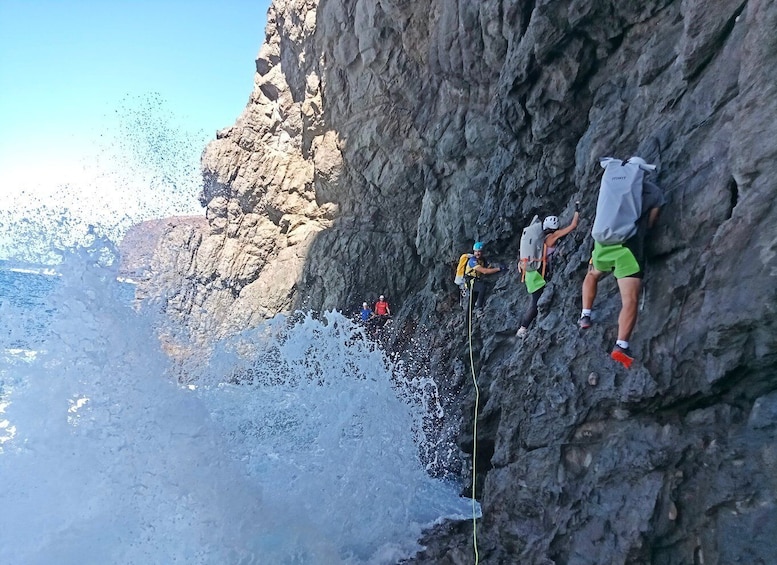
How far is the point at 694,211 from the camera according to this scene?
498cm

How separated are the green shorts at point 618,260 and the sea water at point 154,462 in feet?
16.0

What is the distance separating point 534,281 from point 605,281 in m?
2.42

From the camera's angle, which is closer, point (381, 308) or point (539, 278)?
point (539, 278)

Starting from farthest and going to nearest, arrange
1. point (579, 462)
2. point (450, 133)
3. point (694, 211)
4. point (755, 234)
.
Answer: point (450, 133) < point (579, 462) < point (694, 211) < point (755, 234)

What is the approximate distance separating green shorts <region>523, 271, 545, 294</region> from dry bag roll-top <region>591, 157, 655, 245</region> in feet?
10.2

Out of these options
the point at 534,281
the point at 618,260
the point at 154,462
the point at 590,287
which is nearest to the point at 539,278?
the point at 534,281

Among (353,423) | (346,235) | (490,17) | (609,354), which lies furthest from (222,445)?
(346,235)

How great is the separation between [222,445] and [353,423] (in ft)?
7.88

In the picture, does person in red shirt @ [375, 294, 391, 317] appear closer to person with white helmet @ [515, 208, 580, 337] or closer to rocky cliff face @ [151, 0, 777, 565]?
rocky cliff face @ [151, 0, 777, 565]

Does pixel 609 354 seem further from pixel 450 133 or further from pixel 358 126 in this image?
pixel 358 126

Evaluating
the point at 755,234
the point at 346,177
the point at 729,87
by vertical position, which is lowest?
the point at 755,234

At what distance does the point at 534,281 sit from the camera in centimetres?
854

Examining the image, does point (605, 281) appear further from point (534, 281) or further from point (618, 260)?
point (534, 281)

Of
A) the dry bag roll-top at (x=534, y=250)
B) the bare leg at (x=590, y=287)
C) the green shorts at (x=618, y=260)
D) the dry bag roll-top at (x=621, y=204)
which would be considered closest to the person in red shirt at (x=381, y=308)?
the dry bag roll-top at (x=534, y=250)
